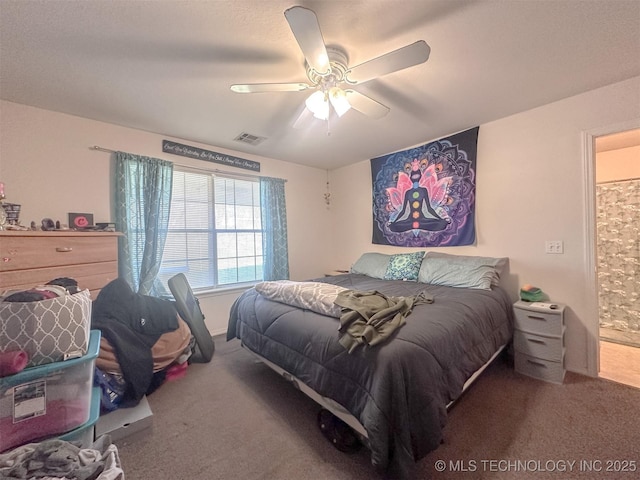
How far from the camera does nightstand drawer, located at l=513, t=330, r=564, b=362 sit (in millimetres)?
2090

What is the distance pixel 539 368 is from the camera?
2174mm

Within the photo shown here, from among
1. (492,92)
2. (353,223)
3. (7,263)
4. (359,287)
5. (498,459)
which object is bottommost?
(498,459)

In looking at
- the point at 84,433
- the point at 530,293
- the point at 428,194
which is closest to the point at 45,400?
the point at 84,433

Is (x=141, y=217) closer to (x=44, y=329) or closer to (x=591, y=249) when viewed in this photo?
(x=44, y=329)

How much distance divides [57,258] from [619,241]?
554 centimetres

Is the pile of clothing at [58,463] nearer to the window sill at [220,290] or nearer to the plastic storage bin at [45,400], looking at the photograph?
the plastic storage bin at [45,400]

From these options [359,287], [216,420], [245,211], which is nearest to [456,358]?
[359,287]

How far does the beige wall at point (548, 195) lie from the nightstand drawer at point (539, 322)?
0.40 m

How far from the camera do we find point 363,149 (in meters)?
3.56

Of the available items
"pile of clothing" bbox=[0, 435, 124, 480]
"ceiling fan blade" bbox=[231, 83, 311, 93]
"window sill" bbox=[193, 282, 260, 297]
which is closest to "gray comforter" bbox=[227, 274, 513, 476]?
"pile of clothing" bbox=[0, 435, 124, 480]

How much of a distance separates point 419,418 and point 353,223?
10.8ft

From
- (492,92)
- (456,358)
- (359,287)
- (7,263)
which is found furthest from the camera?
(359,287)

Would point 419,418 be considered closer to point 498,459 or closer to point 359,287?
point 498,459

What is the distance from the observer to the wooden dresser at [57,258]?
1.74 m
